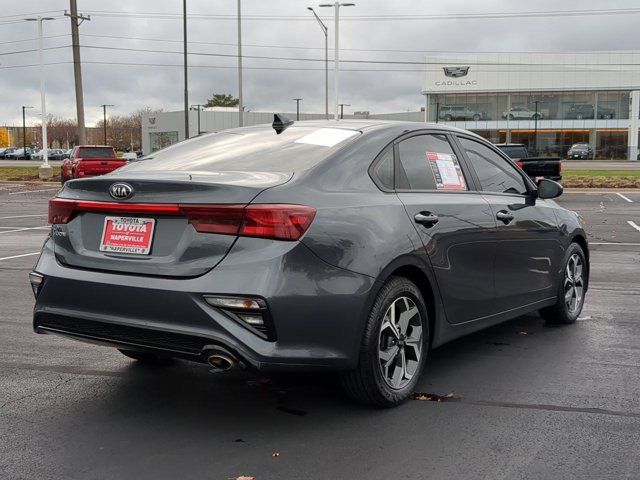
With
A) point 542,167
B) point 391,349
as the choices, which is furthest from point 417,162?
point 542,167

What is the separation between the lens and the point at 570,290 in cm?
645

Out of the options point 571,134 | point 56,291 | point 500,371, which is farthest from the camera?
point 571,134

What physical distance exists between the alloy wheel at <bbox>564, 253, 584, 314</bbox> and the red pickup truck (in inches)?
851

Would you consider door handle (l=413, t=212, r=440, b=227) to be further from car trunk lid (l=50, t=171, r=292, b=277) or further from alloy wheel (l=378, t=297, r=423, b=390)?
car trunk lid (l=50, t=171, r=292, b=277)

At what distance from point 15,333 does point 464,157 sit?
3.83 metres

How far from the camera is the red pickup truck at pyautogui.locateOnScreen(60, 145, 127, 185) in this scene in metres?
27.2

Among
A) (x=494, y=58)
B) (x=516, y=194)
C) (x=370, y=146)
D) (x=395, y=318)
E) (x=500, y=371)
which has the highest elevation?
(x=494, y=58)

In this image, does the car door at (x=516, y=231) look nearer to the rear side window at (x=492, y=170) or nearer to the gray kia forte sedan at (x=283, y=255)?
the rear side window at (x=492, y=170)

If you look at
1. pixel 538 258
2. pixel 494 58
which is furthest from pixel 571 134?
pixel 538 258

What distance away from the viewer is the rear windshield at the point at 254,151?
425 centimetres

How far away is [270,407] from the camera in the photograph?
425 cm

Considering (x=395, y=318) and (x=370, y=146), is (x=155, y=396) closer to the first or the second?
(x=395, y=318)

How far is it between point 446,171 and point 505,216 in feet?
2.13

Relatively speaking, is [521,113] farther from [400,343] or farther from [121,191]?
[121,191]
